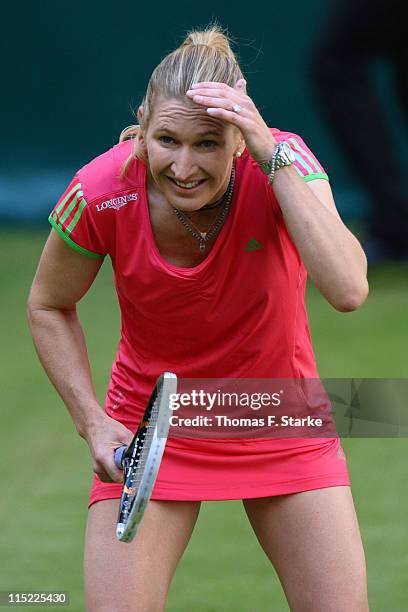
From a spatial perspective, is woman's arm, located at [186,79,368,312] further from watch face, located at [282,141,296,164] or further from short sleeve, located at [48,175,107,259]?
short sleeve, located at [48,175,107,259]

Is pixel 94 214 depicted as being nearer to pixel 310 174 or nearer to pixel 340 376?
pixel 310 174

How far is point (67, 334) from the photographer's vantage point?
12.4 ft

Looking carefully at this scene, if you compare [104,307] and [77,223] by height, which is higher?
[104,307]

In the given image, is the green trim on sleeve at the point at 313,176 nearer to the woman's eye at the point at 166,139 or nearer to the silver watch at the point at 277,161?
the silver watch at the point at 277,161

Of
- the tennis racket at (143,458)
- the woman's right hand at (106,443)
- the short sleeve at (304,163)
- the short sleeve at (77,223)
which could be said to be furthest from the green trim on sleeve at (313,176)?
the woman's right hand at (106,443)

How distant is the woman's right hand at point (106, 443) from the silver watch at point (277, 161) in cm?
82

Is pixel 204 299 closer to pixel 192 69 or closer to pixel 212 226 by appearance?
pixel 212 226

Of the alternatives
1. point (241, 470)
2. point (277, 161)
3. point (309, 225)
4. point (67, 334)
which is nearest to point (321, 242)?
point (309, 225)

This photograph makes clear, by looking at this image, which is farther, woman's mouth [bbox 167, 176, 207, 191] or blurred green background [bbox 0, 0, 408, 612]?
blurred green background [bbox 0, 0, 408, 612]

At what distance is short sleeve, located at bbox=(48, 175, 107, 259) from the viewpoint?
3.56 m

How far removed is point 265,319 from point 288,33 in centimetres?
692

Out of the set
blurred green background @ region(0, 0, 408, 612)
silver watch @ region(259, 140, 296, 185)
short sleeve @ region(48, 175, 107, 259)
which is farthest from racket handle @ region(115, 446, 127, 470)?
blurred green background @ region(0, 0, 408, 612)

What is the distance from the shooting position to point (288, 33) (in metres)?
10.2

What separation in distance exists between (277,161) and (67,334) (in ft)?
2.80
